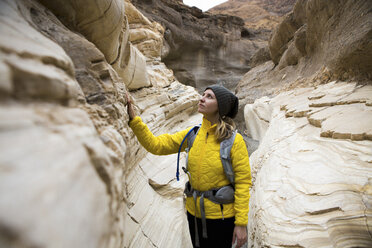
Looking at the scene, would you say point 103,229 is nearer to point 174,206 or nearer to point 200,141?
point 200,141

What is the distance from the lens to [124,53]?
2.81m

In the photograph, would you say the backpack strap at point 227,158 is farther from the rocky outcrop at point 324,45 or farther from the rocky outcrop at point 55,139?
the rocky outcrop at point 324,45

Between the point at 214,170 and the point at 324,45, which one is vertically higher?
the point at 324,45

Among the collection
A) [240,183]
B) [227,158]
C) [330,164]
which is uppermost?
[227,158]

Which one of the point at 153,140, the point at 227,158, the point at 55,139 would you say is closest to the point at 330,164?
the point at 227,158

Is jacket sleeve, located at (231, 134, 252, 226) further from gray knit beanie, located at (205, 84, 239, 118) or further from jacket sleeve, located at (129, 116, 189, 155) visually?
jacket sleeve, located at (129, 116, 189, 155)

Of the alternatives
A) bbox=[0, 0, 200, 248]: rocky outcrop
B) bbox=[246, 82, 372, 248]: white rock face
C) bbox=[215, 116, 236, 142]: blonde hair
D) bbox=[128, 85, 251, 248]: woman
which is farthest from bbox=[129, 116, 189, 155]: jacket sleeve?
bbox=[246, 82, 372, 248]: white rock face

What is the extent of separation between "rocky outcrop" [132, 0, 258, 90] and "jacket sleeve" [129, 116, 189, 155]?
11262 mm

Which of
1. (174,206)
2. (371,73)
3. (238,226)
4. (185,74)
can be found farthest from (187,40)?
(238,226)

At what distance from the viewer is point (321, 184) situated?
1.92 m

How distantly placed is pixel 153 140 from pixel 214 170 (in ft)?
2.12

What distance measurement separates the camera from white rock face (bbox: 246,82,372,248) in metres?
1.59

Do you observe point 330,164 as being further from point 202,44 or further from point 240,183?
point 202,44

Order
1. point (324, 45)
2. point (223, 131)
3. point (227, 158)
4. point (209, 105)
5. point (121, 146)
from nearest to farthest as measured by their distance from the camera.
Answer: point (121, 146) → point (227, 158) → point (223, 131) → point (209, 105) → point (324, 45)
